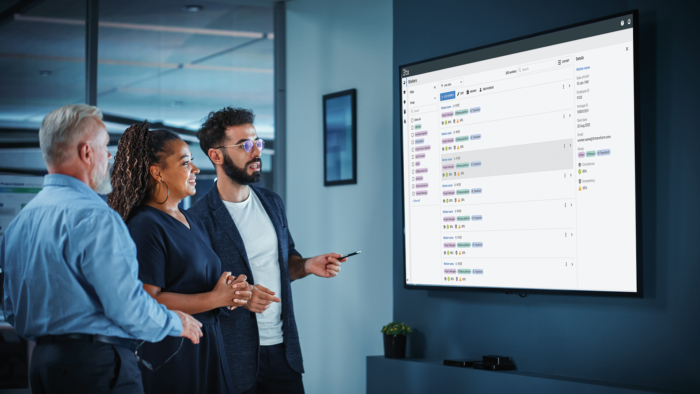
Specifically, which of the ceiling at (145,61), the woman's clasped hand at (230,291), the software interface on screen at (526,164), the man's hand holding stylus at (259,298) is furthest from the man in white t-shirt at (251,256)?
the ceiling at (145,61)

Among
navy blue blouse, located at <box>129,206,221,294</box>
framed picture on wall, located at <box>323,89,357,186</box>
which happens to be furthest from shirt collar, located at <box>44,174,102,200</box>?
framed picture on wall, located at <box>323,89,357,186</box>

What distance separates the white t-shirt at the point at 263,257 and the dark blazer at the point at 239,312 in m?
0.03

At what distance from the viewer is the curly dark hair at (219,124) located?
8.94 ft

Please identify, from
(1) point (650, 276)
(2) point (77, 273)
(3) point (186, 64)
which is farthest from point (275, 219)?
(3) point (186, 64)

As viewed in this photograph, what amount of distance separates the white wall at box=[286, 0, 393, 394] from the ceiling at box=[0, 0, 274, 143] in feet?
0.89

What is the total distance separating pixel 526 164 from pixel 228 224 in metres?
1.29

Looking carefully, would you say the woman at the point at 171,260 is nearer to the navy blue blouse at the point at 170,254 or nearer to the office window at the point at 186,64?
the navy blue blouse at the point at 170,254

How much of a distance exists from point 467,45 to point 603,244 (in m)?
1.22

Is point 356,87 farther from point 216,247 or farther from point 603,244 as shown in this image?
point 603,244

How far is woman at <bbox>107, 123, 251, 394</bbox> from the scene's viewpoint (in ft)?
6.48

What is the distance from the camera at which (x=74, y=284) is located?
1.59m

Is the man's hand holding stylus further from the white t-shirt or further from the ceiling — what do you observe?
the ceiling

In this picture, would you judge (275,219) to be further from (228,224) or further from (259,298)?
(259,298)

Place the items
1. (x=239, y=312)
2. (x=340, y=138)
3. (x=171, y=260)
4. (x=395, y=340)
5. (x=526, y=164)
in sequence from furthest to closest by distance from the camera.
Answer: (x=340, y=138) < (x=395, y=340) < (x=526, y=164) < (x=239, y=312) < (x=171, y=260)
